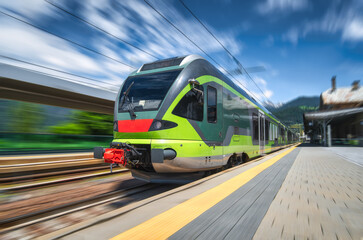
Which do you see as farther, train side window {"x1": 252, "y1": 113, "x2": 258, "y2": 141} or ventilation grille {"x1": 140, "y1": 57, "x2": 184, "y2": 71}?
train side window {"x1": 252, "y1": 113, "x2": 258, "y2": 141}

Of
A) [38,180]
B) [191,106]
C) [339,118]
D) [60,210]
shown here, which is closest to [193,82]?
[191,106]

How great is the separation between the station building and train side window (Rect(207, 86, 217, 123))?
72.9ft

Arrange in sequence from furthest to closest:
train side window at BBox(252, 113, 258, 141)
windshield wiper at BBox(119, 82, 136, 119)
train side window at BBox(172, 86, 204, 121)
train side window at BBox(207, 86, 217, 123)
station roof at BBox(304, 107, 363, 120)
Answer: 1. station roof at BBox(304, 107, 363, 120)
2. train side window at BBox(252, 113, 258, 141)
3. train side window at BBox(207, 86, 217, 123)
4. windshield wiper at BBox(119, 82, 136, 119)
5. train side window at BBox(172, 86, 204, 121)

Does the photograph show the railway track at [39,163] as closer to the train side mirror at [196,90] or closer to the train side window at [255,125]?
the train side mirror at [196,90]

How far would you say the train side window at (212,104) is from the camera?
5303mm

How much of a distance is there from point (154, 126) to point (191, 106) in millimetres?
997

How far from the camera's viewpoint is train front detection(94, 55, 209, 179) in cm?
431

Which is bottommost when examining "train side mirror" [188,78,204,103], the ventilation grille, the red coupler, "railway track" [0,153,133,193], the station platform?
"railway track" [0,153,133,193]

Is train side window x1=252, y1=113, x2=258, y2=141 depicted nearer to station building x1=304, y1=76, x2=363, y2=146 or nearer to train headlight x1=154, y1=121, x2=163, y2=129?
train headlight x1=154, y1=121, x2=163, y2=129

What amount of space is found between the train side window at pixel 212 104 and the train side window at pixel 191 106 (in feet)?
1.08

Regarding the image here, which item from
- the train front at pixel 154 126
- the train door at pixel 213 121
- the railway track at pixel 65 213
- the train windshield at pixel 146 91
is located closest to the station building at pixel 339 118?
the train door at pixel 213 121

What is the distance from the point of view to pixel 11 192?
558 cm

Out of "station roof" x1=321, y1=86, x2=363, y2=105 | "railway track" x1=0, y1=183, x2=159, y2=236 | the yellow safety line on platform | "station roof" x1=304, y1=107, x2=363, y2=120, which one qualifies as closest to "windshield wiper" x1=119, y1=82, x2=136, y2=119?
"railway track" x1=0, y1=183, x2=159, y2=236

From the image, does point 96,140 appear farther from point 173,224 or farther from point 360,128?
point 360,128
